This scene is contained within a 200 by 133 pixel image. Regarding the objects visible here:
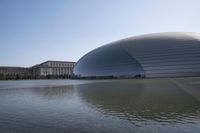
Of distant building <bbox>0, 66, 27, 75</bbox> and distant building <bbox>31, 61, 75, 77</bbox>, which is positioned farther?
distant building <bbox>0, 66, 27, 75</bbox>

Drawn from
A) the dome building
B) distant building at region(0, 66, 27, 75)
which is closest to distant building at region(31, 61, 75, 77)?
distant building at region(0, 66, 27, 75)

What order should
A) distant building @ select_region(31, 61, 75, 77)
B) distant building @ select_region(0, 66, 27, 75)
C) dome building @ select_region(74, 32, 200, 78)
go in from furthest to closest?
distant building @ select_region(0, 66, 27, 75) < distant building @ select_region(31, 61, 75, 77) < dome building @ select_region(74, 32, 200, 78)

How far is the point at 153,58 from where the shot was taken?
53.2 m

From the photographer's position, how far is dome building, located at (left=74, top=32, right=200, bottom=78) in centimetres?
5106

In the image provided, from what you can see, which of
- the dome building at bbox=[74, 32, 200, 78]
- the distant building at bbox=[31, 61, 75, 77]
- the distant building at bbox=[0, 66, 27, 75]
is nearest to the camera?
the dome building at bbox=[74, 32, 200, 78]

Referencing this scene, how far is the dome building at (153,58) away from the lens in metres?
51.1

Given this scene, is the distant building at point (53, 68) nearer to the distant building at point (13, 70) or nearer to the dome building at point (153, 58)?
the distant building at point (13, 70)

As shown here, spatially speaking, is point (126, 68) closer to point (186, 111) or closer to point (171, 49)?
point (171, 49)

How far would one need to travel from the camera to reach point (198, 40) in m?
55.2

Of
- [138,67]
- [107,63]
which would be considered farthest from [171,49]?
[107,63]

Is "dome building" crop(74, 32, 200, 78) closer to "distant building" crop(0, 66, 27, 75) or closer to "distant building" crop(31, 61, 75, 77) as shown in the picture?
"distant building" crop(31, 61, 75, 77)

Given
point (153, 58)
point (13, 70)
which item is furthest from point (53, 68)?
point (153, 58)

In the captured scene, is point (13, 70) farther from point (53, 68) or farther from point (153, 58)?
point (153, 58)

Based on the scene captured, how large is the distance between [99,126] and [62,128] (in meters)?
1.10
